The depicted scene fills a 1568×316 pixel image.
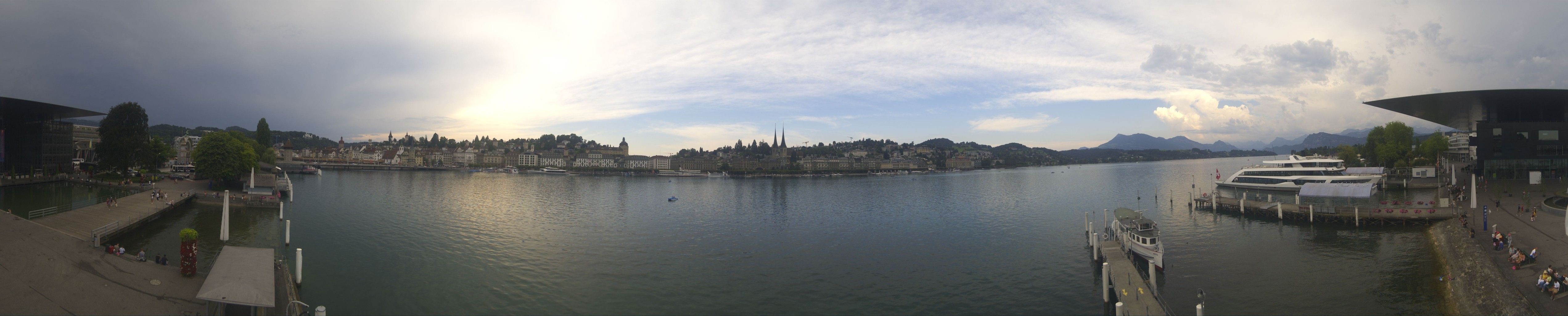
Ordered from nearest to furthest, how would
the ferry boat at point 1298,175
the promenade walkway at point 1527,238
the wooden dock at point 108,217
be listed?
the promenade walkway at point 1527,238
the wooden dock at point 108,217
the ferry boat at point 1298,175

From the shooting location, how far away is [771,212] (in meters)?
42.3

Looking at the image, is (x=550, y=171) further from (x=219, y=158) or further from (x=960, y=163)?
(x=960, y=163)

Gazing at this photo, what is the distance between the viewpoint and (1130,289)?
51.9 ft

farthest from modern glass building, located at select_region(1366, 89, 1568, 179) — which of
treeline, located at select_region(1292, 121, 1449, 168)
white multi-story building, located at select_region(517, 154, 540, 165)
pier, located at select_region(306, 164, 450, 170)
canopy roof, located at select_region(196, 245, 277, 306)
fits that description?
white multi-story building, located at select_region(517, 154, 540, 165)

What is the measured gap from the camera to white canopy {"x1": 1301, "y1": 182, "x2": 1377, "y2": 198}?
3544 centimetres

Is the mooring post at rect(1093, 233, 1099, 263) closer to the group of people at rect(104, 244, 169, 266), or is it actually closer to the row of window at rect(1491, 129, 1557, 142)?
the group of people at rect(104, 244, 169, 266)

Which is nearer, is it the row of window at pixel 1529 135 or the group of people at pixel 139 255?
the group of people at pixel 139 255

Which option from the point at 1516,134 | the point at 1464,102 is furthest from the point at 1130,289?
the point at 1516,134

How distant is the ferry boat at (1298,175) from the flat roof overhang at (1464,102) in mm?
5441

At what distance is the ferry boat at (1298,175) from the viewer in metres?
43.7

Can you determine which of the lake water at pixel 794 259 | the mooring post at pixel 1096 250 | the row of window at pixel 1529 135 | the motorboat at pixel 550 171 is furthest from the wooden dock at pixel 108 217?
the motorboat at pixel 550 171

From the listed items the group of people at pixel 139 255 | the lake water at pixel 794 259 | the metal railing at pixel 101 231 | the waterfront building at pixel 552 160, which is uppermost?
the waterfront building at pixel 552 160

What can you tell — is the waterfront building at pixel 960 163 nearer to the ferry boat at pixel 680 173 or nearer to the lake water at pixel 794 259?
the ferry boat at pixel 680 173

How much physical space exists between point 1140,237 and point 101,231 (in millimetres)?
37765
